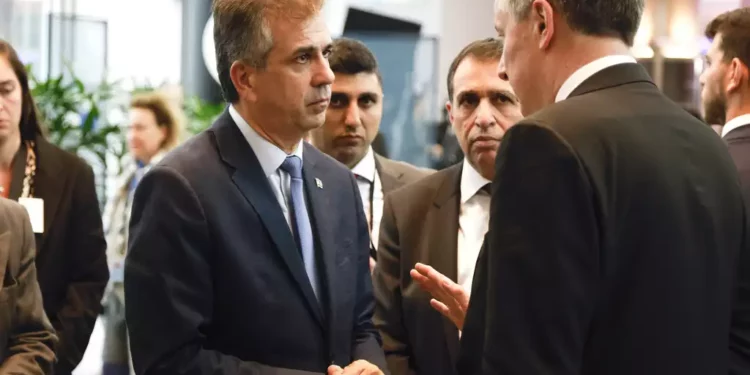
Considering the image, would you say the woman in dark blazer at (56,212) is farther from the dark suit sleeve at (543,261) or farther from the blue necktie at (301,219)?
the dark suit sleeve at (543,261)

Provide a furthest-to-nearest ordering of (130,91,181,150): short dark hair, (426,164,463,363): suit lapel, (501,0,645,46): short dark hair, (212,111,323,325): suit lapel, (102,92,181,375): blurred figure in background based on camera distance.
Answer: (130,91,181,150): short dark hair, (102,92,181,375): blurred figure in background, (426,164,463,363): suit lapel, (212,111,323,325): suit lapel, (501,0,645,46): short dark hair

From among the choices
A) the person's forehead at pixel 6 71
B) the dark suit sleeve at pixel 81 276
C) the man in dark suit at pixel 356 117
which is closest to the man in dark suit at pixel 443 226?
the man in dark suit at pixel 356 117

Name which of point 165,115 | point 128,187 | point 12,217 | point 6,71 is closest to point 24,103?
point 6,71

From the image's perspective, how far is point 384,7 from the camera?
11.4 meters

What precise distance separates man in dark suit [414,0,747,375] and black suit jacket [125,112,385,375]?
21.4 inches

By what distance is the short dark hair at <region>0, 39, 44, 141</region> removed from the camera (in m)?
3.12

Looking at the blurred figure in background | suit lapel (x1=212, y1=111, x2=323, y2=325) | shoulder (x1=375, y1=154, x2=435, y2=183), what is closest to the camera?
suit lapel (x1=212, y1=111, x2=323, y2=325)

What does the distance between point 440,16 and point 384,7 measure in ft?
4.33

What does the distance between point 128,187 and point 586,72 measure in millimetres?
4728

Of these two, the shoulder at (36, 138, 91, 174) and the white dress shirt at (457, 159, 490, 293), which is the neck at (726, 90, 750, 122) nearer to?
the white dress shirt at (457, 159, 490, 293)

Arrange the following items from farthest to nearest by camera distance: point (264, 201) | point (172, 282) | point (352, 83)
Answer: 1. point (352, 83)
2. point (264, 201)
3. point (172, 282)

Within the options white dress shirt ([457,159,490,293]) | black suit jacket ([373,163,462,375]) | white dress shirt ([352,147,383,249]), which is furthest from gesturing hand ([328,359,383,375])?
white dress shirt ([352,147,383,249])

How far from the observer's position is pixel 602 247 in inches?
56.8

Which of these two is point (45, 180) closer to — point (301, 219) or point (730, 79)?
point (301, 219)
